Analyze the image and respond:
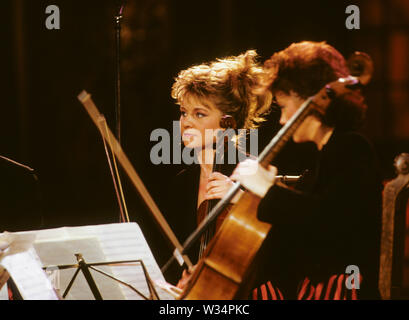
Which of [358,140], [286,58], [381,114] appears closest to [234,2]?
[381,114]

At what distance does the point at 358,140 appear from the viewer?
1.70 meters

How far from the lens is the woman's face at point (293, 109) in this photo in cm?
180

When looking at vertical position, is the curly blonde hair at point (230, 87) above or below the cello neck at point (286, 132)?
above

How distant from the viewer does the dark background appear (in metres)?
3.95

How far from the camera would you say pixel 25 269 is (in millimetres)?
1687

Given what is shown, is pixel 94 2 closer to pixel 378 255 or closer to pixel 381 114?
pixel 381 114

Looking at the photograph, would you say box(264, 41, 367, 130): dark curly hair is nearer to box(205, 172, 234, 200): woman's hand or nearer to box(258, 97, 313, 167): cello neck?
box(258, 97, 313, 167): cello neck

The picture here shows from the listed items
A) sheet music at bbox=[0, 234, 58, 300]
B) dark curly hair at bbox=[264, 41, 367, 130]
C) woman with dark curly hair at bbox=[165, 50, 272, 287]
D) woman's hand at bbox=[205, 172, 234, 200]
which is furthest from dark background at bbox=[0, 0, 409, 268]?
sheet music at bbox=[0, 234, 58, 300]

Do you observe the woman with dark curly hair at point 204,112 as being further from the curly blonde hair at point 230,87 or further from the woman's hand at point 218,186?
the woman's hand at point 218,186

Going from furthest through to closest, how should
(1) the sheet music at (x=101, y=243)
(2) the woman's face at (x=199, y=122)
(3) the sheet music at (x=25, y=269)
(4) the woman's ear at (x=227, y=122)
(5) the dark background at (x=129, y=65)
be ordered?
(5) the dark background at (x=129, y=65), (2) the woman's face at (x=199, y=122), (4) the woman's ear at (x=227, y=122), (1) the sheet music at (x=101, y=243), (3) the sheet music at (x=25, y=269)

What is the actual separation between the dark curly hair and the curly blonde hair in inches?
19.6

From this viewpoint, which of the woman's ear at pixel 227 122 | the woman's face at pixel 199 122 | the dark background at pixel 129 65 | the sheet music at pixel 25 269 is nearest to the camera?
the sheet music at pixel 25 269

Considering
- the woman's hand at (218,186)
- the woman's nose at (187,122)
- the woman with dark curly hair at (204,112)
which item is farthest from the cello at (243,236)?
the woman's nose at (187,122)
